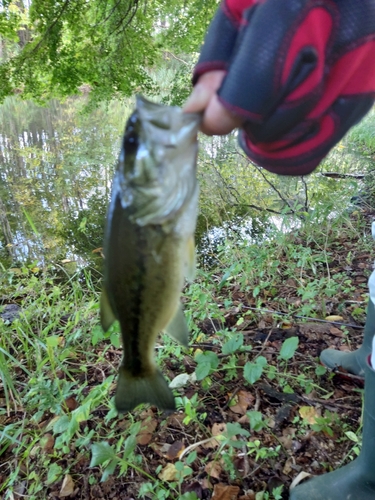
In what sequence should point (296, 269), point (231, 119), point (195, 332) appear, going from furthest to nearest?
point (296, 269) < point (195, 332) < point (231, 119)

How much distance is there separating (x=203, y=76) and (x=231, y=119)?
26 centimetres

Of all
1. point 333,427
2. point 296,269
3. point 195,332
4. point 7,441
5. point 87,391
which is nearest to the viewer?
point 333,427

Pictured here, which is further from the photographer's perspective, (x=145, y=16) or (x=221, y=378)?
(x=145, y=16)

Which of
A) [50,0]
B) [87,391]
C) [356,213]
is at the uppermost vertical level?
[50,0]

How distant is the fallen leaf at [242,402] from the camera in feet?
7.62

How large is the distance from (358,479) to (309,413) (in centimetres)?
43

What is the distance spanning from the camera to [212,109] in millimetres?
1148

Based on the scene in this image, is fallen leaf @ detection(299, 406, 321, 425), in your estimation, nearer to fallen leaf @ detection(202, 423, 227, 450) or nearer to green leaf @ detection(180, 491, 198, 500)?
fallen leaf @ detection(202, 423, 227, 450)

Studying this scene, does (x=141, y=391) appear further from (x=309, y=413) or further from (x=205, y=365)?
(x=309, y=413)

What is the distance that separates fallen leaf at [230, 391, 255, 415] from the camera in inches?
91.4

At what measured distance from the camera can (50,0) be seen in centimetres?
489

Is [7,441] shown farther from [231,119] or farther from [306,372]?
[231,119]

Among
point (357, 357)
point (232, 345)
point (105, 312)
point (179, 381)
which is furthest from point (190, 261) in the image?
point (357, 357)

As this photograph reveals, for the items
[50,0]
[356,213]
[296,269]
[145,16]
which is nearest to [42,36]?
[50,0]
